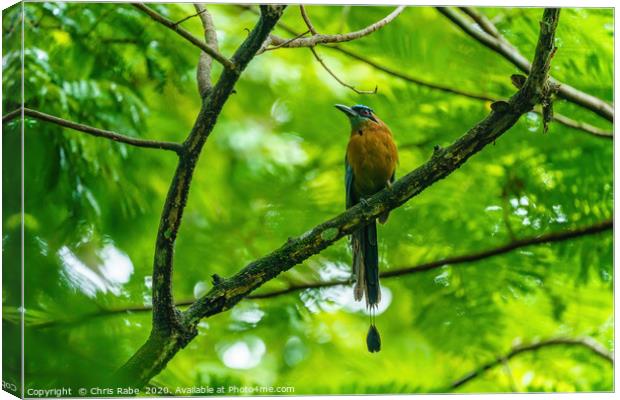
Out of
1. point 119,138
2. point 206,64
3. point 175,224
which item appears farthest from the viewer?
point 206,64

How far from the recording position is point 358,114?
176 inches

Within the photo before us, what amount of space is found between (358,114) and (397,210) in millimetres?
649

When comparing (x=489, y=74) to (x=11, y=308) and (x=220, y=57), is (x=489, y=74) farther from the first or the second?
(x=11, y=308)

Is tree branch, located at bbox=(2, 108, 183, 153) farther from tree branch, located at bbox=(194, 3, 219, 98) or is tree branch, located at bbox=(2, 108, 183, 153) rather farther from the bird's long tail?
the bird's long tail

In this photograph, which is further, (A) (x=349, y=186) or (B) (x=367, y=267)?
(A) (x=349, y=186)

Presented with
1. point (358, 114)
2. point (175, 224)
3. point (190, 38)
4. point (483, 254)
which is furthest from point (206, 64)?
point (483, 254)

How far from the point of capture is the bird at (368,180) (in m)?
4.14

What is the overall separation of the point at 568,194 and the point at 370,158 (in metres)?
1.15

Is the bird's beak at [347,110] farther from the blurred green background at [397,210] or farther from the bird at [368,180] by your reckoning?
the blurred green background at [397,210]

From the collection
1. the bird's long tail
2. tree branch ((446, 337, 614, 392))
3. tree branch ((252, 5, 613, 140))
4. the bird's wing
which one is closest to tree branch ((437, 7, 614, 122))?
tree branch ((252, 5, 613, 140))

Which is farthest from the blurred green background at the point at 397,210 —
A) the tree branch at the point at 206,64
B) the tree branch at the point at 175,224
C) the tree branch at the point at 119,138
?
the tree branch at the point at 119,138

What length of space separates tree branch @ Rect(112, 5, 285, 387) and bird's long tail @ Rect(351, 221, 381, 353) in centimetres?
109

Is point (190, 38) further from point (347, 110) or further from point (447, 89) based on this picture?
point (447, 89)

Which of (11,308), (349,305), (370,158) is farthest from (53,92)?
(349,305)
